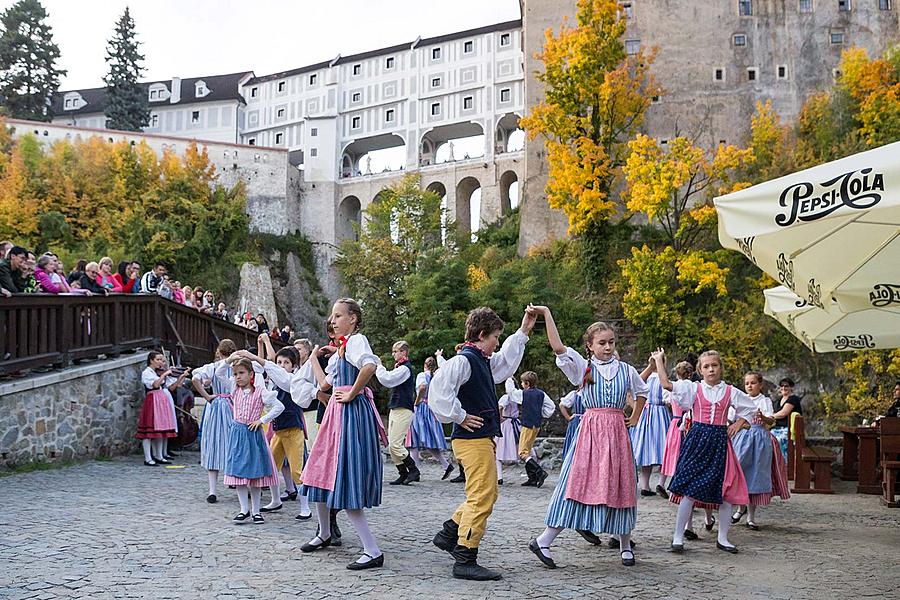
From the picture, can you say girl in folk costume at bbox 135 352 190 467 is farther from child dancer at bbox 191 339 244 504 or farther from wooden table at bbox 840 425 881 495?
wooden table at bbox 840 425 881 495

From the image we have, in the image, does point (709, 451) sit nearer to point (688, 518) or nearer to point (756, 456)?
point (688, 518)

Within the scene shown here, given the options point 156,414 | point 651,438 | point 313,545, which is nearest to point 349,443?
point 313,545

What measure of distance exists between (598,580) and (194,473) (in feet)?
28.5

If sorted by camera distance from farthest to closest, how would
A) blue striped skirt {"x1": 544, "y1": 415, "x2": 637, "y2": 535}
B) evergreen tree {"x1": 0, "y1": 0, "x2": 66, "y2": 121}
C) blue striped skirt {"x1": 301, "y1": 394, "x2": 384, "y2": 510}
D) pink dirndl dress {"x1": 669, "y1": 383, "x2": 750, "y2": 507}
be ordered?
evergreen tree {"x1": 0, "y1": 0, "x2": 66, "y2": 121}, pink dirndl dress {"x1": 669, "y1": 383, "x2": 750, "y2": 507}, blue striped skirt {"x1": 544, "y1": 415, "x2": 637, "y2": 535}, blue striped skirt {"x1": 301, "y1": 394, "x2": 384, "y2": 510}

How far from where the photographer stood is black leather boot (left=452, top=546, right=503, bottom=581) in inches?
243

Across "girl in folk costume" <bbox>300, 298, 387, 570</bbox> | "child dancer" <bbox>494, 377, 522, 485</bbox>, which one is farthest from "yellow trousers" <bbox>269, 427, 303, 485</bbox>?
"child dancer" <bbox>494, 377, 522, 485</bbox>

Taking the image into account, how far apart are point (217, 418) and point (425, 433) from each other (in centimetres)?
438

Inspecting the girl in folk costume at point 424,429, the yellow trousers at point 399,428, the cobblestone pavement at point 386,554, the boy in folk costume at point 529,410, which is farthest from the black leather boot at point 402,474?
the cobblestone pavement at point 386,554

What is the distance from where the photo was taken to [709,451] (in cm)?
770

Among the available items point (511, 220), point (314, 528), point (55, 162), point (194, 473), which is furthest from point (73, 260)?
point (314, 528)

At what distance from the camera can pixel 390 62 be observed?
218 feet

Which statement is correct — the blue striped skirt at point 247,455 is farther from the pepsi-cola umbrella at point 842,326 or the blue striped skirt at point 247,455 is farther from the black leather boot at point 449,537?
the pepsi-cola umbrella at point 842,326

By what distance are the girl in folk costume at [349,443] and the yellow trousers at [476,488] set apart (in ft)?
2.63

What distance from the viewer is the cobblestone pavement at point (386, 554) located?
5.87 meters
